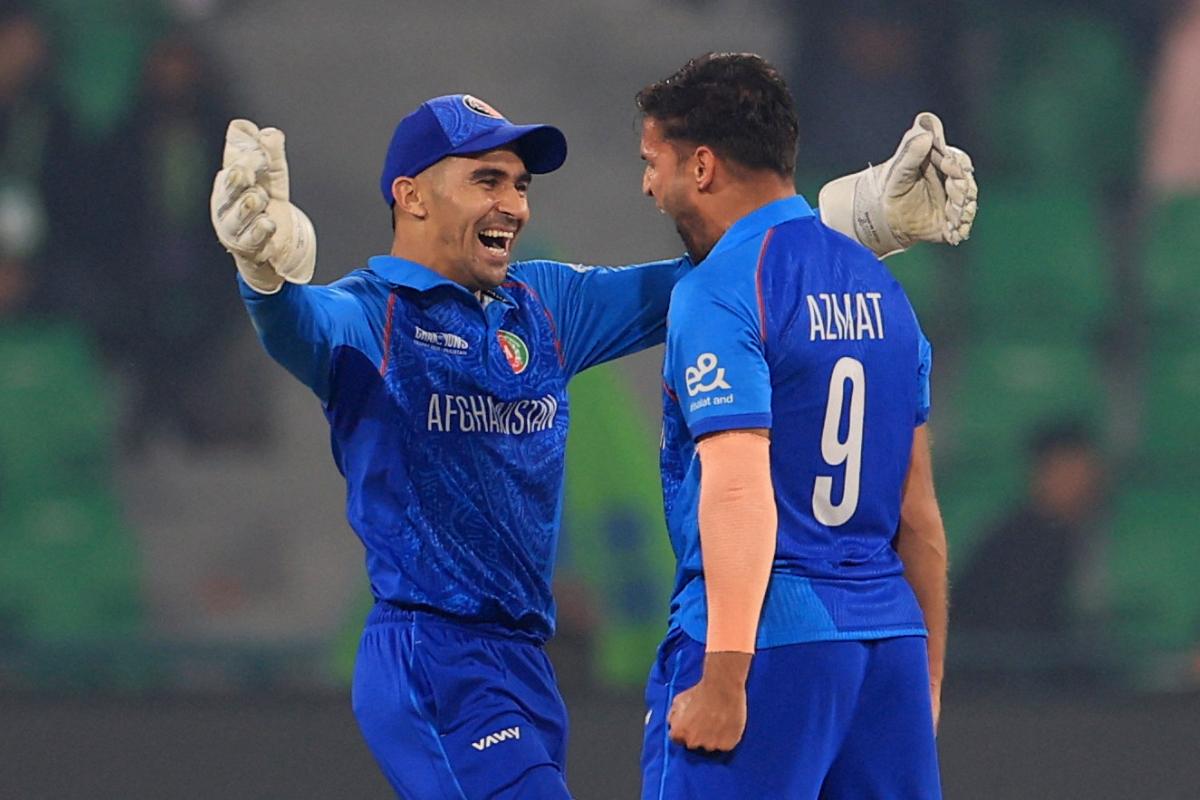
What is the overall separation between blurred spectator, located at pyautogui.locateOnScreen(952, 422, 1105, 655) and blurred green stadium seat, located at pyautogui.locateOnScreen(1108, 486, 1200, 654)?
124mm

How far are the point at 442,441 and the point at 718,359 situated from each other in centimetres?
78

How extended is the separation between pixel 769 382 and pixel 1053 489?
18.5 feet

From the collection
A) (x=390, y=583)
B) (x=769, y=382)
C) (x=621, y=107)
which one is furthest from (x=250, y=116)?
(x=769, y=382)

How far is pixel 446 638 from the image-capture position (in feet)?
10.4

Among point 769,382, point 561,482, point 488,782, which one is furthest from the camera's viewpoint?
point 561,482

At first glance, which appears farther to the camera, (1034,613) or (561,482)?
(1034,613)

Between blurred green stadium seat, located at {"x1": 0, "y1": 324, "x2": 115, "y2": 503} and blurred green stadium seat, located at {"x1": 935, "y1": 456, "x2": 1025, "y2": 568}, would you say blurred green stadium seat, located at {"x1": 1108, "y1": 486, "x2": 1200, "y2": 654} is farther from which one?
blurred green stadium seat, located at {"x1": 0, "y1": 324, "x2": 115, "y2": 503}

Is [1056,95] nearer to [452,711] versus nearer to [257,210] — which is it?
[452,711]

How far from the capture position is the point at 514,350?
336cm

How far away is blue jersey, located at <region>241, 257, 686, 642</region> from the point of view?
319 cm

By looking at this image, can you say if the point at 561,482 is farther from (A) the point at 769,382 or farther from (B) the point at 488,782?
(A) the point at 769,382

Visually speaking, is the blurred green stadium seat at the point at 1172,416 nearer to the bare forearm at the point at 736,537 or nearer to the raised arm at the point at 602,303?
the raised arm at the point at 602,303

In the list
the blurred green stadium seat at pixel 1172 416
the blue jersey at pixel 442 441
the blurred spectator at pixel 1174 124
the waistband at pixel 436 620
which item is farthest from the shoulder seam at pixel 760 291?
the blurred spectator at pixel 1174 124

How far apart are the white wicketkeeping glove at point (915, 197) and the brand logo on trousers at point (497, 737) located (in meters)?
1.13
